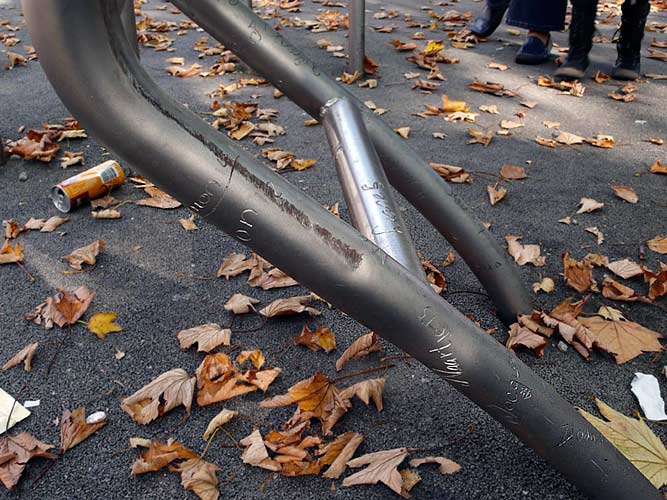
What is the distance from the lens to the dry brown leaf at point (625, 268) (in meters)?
1.57

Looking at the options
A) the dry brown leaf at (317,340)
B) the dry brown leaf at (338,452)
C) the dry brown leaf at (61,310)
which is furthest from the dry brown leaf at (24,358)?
the dry brown leaf at (338,452)

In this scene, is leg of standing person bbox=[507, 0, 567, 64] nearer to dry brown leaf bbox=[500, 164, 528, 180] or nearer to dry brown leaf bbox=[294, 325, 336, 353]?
dry brown leaf bbox=[500, 164, 528, 180]

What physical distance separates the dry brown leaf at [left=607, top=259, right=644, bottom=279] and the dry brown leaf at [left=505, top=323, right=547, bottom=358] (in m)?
0.41

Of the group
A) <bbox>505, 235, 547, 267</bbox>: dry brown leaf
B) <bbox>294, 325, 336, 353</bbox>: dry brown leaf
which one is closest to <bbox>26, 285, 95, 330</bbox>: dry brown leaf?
<bbox>294, 325, 336, 353</bbox>: dry brown leaf

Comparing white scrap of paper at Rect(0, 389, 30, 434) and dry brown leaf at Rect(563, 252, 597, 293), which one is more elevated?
white scrap of paper at Rect(0, 389, 30, 434)

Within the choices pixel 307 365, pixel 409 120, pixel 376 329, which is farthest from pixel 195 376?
pixel 409 120

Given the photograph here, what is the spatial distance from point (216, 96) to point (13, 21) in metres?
2.42

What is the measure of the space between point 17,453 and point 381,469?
673mm

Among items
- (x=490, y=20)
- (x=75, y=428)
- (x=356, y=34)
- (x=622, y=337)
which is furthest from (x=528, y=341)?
(x=490, y=20)

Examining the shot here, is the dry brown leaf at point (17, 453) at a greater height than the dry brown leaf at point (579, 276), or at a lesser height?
greater

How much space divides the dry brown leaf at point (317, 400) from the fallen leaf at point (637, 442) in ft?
1.54

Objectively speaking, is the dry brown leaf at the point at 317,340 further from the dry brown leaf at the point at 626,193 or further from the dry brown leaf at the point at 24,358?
the dry brown leaf at the point at 626,193

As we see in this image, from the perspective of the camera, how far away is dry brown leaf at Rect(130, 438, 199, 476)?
1053mm

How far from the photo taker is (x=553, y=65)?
3.33 meters
